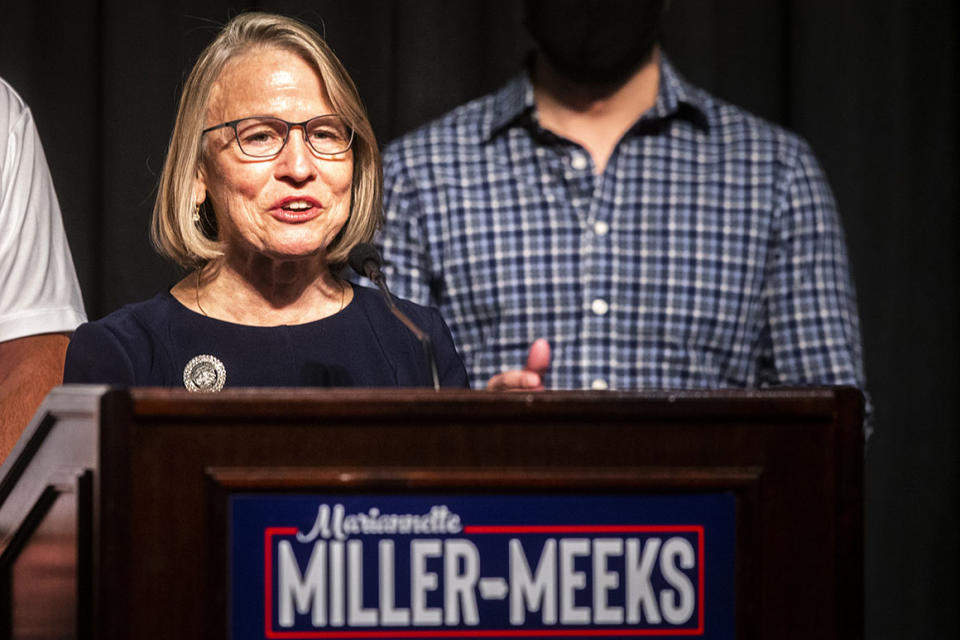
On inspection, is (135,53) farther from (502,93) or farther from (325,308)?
(325,308)

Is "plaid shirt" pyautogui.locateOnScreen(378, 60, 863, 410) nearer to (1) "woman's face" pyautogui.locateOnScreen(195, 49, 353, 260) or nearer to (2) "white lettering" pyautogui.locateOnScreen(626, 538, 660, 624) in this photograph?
(1) "woman's face" pyautogui.locateOnScreen(195, 49, 353, 260)

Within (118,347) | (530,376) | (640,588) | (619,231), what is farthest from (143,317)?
(619,231)

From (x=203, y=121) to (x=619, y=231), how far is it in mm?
871

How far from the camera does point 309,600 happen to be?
0.91 meters

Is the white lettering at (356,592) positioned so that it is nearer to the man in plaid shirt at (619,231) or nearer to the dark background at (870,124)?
the man in plaid shirt at (619,231)

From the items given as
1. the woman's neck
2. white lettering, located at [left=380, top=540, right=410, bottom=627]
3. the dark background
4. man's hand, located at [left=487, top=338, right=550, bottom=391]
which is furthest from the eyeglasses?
the dark background

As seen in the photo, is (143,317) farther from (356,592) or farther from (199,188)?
(356,592)

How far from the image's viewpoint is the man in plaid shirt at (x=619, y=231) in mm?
2068

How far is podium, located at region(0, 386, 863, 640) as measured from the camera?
91 cm

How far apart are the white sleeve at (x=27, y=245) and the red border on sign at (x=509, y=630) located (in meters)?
1.00

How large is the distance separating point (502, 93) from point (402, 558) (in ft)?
4.75

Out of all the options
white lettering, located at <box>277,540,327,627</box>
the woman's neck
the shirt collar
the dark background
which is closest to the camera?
white lettering, located at <box>277,540,327,627</box>

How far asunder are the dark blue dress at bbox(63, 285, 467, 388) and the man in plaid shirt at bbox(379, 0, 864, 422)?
558 millimetres

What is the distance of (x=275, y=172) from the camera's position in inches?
56.1
